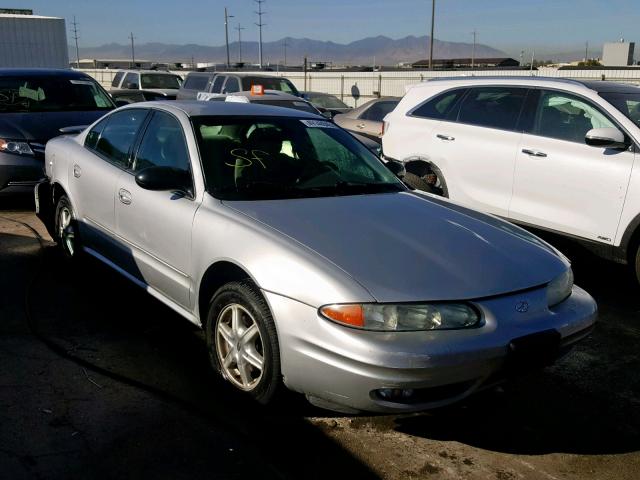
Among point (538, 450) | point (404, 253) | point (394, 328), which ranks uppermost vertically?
point (404, 253)

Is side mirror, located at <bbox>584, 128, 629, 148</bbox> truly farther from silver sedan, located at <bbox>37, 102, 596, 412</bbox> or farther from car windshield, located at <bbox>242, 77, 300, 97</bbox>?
car windshield, located at <bbox>242, 77, 300, 97</bbox>

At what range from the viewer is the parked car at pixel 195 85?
58.9ft

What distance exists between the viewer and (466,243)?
3.57 meters

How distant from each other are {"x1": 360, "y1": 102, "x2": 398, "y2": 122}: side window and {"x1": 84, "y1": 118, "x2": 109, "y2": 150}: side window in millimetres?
8683

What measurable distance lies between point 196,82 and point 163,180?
51.7ft

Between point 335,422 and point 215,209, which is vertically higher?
point 215,209

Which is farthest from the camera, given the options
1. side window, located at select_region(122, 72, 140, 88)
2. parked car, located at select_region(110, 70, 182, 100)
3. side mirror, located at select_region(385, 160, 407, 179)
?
side window, located at select_region(122, 72, 140, 88)

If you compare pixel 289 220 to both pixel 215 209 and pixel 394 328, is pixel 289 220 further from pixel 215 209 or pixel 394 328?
pixel 394 328

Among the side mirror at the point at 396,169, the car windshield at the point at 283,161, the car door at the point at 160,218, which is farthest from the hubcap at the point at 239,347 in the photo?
the side mirror at the point at 396,169

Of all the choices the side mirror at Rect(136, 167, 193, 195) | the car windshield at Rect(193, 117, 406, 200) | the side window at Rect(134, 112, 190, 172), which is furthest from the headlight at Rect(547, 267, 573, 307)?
the side window at Rect(134, 112, 190, 172)

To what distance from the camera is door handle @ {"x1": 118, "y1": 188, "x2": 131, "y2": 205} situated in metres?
4.51

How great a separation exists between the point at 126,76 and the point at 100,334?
19498mm

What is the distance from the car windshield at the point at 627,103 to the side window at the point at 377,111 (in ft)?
25.4

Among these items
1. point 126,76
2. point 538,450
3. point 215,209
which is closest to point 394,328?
point 538,450
